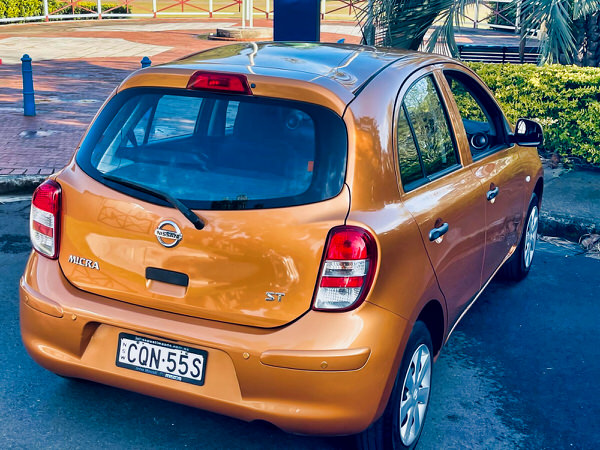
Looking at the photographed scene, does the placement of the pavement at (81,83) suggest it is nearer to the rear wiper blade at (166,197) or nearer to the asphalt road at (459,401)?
the asphalt road at (459,401)

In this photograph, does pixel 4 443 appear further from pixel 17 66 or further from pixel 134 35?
pixel 134 35

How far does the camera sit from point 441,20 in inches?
393

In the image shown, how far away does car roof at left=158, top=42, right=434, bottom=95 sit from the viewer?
3.41 meters

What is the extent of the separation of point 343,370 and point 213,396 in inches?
20.2

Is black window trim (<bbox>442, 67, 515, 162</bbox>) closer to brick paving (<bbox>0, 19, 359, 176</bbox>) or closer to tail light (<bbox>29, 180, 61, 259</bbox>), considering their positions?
tail light (<bbox>29, 180, 61, 259</bbox>)

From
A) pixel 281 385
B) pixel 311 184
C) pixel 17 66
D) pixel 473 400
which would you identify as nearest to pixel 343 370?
pixel 281 385

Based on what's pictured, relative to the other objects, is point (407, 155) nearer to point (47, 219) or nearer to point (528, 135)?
point (47, 219)

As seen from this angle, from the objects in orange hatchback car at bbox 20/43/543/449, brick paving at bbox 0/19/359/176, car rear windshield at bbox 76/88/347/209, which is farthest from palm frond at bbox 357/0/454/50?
car rear windshield at bbox 76/88/347/209

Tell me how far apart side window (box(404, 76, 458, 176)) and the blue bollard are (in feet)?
27.8

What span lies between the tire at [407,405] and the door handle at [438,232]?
38 centimetres

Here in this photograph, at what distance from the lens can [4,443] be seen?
3.54m

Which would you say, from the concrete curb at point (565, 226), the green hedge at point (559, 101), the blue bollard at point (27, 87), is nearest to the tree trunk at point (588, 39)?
the green hedge at point (559, 101)

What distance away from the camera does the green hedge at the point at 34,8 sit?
1083 inches

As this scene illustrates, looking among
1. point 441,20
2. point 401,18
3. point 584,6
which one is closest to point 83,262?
point 401,18
